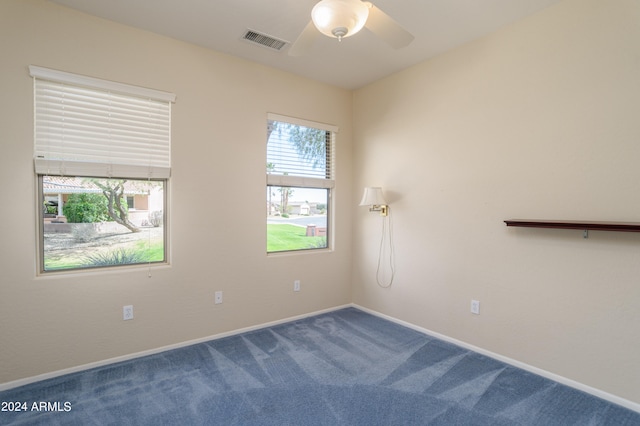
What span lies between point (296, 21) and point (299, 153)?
1473 mm

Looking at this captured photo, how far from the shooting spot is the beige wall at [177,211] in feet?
7.54

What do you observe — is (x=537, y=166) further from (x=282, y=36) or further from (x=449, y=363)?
(x=282, y=36)

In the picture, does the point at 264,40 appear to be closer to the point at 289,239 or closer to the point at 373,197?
the point at 373,197

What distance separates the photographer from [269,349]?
2.91 meters

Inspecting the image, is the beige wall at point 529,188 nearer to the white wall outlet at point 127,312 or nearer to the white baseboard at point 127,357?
the white baseboard at point 127,357

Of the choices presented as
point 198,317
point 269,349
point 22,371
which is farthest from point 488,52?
point 22,371

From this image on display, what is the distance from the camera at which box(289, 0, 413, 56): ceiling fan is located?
5.24ft

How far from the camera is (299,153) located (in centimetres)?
379

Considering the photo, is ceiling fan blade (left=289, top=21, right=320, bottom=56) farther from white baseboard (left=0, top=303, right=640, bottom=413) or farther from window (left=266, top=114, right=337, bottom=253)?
white baseboard (left=0, top=303, right=640, bottom=413)

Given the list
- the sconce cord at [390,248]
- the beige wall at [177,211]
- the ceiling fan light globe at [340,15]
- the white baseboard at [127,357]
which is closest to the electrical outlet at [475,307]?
the sconce cord at [390,248]

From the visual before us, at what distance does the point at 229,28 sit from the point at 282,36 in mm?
449

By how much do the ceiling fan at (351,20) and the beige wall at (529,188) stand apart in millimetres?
1368

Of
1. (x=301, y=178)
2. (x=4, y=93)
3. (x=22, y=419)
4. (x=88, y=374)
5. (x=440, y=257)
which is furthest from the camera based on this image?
(x=301, y=178)

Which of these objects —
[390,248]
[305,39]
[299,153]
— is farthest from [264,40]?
[390,248]
